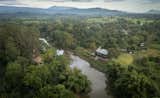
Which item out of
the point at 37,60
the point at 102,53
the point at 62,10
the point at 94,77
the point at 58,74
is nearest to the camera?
the point at 58,74

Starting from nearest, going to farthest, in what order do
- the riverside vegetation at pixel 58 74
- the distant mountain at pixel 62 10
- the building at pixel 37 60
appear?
1. the riverside vegetation at pixel 58 74
2. the building at pixel 37 60
3. the distant mountain at pixel 62 10

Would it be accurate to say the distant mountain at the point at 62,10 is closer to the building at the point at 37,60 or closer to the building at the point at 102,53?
the building at the point at 102,53

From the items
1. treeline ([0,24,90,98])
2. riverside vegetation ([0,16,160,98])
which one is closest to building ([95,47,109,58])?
riverside vegetation ([0,16,160,98])

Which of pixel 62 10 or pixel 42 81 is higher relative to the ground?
pixel 62 10

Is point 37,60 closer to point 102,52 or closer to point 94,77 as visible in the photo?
point 94,77

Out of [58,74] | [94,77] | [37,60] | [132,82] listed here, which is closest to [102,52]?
[94,77]

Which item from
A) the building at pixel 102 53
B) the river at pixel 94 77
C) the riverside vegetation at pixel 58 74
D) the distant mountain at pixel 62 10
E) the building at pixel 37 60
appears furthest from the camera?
the distant mountain at pixel 62 10

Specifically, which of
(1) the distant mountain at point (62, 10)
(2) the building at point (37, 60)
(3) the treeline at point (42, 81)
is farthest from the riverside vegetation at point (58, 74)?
(1) the distant mountain at point (62, 10)

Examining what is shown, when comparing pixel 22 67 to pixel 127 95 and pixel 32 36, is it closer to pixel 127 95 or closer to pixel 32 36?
pixel 32 36
